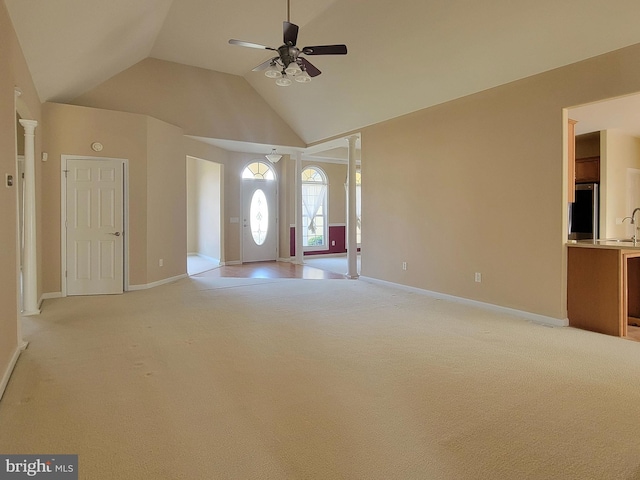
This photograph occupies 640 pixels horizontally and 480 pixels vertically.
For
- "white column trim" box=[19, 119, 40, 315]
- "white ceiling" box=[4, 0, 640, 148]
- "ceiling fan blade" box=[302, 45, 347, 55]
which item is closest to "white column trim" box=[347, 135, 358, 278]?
"white ceiling" box=[4, 0, 640, 148]

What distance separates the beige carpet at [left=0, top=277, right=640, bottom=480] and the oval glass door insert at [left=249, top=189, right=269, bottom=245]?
5428 mm

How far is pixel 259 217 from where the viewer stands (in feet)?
32.5

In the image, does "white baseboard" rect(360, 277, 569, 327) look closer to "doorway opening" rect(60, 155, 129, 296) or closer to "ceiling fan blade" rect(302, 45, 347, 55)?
"ceiling fan blade" rect(302, 45, 347, 55)

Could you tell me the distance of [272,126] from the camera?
8211mm

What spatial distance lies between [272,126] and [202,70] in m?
1.72

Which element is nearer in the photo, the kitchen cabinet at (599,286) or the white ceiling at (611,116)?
the kitchen cabinet at (599,286)

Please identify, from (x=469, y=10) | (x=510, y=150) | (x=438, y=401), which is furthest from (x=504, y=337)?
(x=469, y=10)

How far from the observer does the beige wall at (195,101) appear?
6.48 metres

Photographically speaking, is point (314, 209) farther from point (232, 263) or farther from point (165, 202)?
point (165, 202)

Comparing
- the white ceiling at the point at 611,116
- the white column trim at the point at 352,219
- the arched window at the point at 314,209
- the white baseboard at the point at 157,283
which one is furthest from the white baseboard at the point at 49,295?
the white ceiling at the point at 611,116

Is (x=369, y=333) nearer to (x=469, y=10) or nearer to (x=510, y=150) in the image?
(x=510, y=150)

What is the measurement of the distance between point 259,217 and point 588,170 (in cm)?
702

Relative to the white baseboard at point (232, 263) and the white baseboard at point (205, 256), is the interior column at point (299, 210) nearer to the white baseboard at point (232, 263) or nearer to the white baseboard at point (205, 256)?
the white baseboard at point (232, 263)

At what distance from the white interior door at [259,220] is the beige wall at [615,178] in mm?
6948
